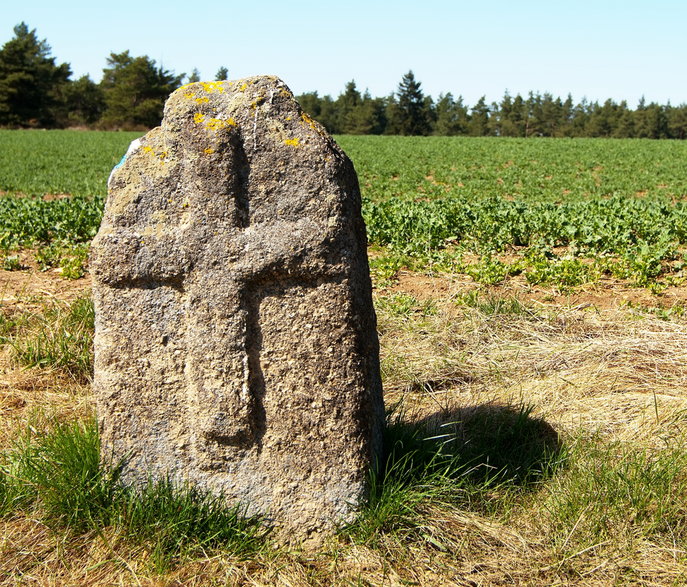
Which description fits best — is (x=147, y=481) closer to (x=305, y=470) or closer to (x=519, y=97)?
(x=305, y=470)

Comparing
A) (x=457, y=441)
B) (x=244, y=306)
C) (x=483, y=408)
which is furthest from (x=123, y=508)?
(x=483, y=408)

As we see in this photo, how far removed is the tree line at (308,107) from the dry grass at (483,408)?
68.4 m

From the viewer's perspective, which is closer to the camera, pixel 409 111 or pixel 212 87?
pixel 212 87

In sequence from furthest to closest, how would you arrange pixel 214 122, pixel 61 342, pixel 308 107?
pixel 308 107 → pixel 61 342 → pixel 214 122

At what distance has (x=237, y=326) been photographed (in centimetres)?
269

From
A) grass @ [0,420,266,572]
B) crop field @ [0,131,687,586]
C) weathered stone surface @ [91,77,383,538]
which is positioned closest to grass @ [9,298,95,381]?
crop field @ [0,131,687,586]

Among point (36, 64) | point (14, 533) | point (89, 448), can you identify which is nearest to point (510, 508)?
point (89, 448)

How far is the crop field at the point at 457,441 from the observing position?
2.67m

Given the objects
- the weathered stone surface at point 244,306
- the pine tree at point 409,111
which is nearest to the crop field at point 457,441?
the weathered stone surface at point 244,306

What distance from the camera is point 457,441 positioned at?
346 cm

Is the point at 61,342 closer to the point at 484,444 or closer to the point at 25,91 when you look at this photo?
the point at 484,444

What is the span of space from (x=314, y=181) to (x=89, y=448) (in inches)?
63.5

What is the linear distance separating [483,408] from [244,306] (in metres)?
1.84

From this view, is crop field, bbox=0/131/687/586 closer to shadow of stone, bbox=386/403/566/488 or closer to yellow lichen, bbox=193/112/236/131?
shadow of stone, bbox=386/403/566/488
